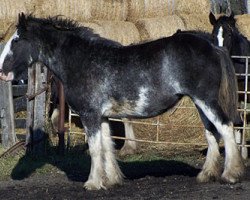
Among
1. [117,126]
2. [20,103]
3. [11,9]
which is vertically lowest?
[117,126]

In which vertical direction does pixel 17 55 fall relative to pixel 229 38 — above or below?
below

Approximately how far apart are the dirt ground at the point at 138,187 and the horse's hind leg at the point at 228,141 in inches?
4.8

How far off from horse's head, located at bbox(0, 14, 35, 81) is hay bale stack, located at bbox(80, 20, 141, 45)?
6505 mm

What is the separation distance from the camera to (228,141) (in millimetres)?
8500

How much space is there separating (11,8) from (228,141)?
8.04 m

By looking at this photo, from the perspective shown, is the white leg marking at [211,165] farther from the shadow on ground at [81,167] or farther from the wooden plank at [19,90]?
the wooden plank at [19,90]

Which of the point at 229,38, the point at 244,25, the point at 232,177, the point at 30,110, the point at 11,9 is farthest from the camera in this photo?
the point at 244,25

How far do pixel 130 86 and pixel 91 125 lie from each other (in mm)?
626

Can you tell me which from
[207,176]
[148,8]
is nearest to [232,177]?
[207,176]

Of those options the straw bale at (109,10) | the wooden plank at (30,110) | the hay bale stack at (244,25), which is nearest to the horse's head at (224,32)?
the wooden plank at (30,110)

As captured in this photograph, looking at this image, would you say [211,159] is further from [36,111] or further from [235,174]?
[36,111]

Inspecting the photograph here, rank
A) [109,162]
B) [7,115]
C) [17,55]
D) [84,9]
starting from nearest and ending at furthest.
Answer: [109,162] < [17,55] < [7,115] < [84,9]

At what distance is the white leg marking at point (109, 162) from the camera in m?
8.72

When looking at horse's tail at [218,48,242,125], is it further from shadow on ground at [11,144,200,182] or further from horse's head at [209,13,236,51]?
horse's head at [209,13,236,51]
